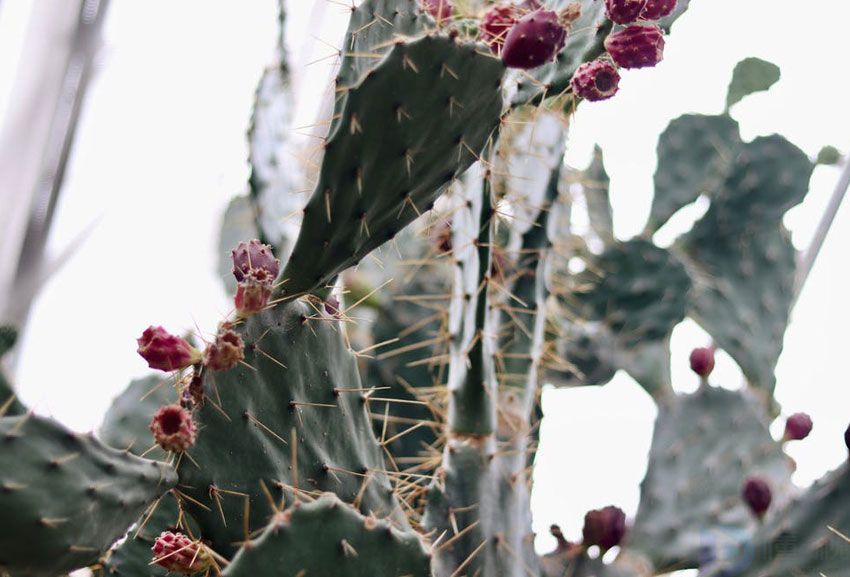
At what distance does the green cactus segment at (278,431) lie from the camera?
0.84 meters

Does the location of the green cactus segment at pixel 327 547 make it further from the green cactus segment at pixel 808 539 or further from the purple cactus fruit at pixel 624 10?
the green cactus segment at pixel 808 539

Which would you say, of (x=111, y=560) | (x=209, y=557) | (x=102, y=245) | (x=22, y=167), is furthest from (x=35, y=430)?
(x=102, y=245)

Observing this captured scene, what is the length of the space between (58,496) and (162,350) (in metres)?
0.15

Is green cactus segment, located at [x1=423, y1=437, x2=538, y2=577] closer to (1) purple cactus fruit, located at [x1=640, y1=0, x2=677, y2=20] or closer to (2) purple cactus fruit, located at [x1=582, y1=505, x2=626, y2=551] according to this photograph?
(2) purple cactus fruit, located at [x1=582, y1=505, x2=626, y2=551]

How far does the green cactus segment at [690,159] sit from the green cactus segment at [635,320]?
8.0 inches

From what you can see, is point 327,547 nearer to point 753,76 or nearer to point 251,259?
point 251,259

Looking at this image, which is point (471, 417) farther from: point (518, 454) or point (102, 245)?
point (102, 245)

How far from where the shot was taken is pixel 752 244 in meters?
1.92

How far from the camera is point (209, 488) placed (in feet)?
2.76

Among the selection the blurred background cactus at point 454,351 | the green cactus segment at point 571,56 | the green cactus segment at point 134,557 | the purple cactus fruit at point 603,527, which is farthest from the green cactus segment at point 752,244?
the green cactus segment at point 134,557

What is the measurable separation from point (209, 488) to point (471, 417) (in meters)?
0.39

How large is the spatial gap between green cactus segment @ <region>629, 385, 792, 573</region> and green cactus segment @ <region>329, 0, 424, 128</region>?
0.87 meters

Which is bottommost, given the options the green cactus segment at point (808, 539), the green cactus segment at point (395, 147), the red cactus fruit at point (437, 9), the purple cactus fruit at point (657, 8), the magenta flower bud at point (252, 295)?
the green cactus segment at point (808, 539)

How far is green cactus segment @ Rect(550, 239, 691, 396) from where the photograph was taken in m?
1.77
